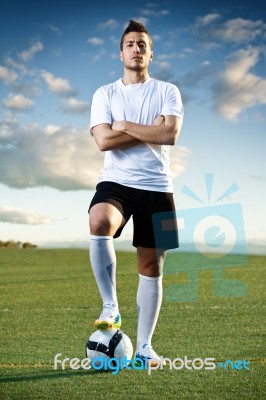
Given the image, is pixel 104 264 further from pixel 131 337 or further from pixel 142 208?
pixel 131 337

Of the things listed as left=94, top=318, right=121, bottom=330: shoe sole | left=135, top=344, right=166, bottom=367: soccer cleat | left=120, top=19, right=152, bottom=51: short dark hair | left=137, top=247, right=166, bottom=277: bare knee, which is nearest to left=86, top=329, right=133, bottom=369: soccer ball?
left=94, top=318, right=121, bottom=330: shoe sole

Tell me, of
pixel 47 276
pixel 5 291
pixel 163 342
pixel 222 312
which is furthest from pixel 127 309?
pixel 47 276

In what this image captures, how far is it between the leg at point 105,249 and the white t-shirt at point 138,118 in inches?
13.0

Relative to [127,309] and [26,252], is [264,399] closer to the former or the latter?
[127,309]

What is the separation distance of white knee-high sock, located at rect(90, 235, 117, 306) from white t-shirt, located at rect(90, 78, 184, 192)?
1.59 feet

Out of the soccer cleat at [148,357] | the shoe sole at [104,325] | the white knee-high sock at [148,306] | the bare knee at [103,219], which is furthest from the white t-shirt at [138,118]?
the soccer cleat at [148,357]

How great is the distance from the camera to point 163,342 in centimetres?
602

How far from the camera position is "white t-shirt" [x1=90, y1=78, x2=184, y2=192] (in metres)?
4.77

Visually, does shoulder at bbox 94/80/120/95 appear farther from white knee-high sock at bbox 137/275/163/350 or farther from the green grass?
the green grass

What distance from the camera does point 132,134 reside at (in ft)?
15.3

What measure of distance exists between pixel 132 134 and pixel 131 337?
100 inches

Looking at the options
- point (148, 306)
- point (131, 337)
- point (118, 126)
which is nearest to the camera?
point (118, 126)

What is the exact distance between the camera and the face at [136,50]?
4820 mm

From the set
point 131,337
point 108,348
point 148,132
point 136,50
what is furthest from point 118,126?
point 131,337
